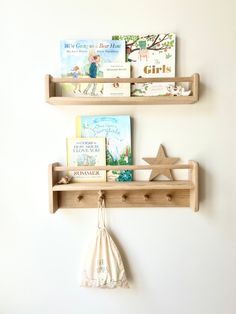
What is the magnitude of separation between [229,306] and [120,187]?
25.6 inches

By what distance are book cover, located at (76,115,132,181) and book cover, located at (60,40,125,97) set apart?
0.10 m

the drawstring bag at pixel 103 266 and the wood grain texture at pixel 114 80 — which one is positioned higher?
the wood grain texture at pixel 114 80

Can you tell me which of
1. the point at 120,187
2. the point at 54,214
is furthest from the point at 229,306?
the point at 54,214

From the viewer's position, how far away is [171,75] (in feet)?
3.24

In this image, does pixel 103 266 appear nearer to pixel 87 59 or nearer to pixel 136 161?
pixel 136 161

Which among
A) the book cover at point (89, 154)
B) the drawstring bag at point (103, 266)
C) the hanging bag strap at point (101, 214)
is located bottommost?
the drawstring bag at point (103, 266)

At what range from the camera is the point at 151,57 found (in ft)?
3.22

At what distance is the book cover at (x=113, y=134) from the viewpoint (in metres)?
1.00

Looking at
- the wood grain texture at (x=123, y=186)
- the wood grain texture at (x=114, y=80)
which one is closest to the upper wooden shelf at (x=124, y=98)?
the wood grain texture at (x=114, y=80)

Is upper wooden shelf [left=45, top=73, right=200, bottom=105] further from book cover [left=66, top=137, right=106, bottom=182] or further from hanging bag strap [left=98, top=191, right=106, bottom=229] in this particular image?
hanging bag strap [left=98, top=191, right=106, bottom=229]

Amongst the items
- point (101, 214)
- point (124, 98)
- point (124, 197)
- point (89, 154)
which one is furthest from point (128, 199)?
point (124, 98)

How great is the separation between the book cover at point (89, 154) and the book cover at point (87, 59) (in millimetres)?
171

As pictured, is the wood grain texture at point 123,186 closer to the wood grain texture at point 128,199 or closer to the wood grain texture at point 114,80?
the wood grain texture at point 128,199
